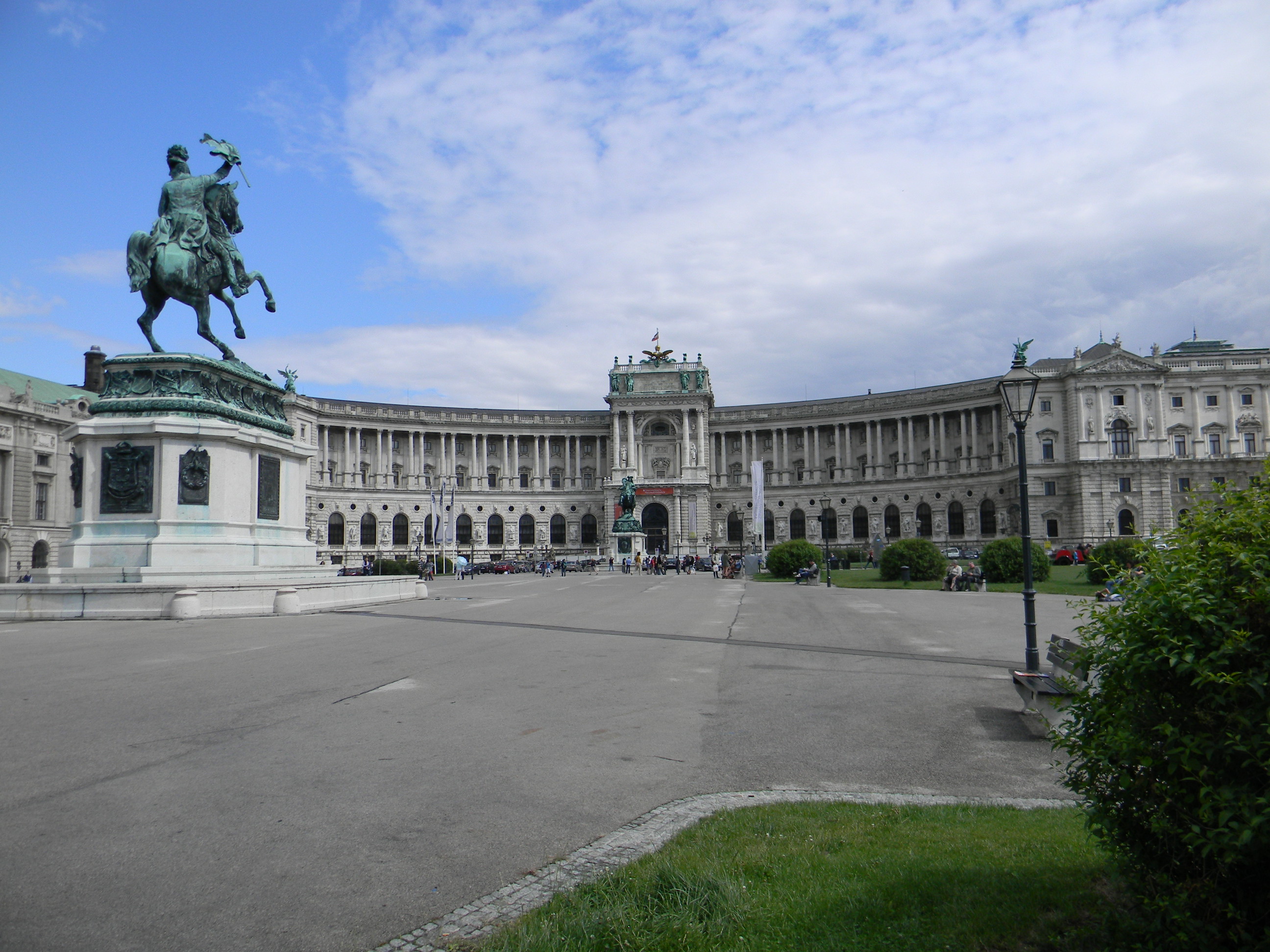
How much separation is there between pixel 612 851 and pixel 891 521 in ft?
303

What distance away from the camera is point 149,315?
901 inches

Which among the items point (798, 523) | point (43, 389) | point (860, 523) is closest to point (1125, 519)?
point (860, 523)

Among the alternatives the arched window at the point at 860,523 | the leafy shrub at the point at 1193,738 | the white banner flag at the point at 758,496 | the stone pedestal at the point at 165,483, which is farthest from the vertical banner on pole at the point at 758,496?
the leafy shrub at the point at 1193,738

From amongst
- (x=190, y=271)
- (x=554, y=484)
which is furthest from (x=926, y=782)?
(x=554, y=484)

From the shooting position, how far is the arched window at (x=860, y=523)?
93.7 meters

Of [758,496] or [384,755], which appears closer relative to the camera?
[384,755]

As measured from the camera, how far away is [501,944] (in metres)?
3.83

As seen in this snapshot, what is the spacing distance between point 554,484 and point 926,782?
95.2m

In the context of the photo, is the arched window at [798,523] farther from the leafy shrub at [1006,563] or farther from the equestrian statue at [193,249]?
the equestrian statue at [193,249]

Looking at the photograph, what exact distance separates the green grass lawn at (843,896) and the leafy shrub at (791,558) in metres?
43.4

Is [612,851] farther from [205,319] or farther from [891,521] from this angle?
[891,521]

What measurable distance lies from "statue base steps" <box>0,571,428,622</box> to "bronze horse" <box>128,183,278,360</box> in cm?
726

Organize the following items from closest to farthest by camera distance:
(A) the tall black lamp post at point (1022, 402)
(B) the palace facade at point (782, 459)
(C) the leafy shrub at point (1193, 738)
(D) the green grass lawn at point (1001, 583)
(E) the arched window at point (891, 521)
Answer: (C) the leafy shrub at point (1193, 738) → (A) the tall black lamp post at point (1022, 402) → (D) the green grass lawn at point (1001, 583) → (B) the palace facade at point (782, 459) → (E) the arched window at point (891, 521)

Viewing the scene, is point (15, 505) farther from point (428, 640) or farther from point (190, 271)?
point (428, 640)
